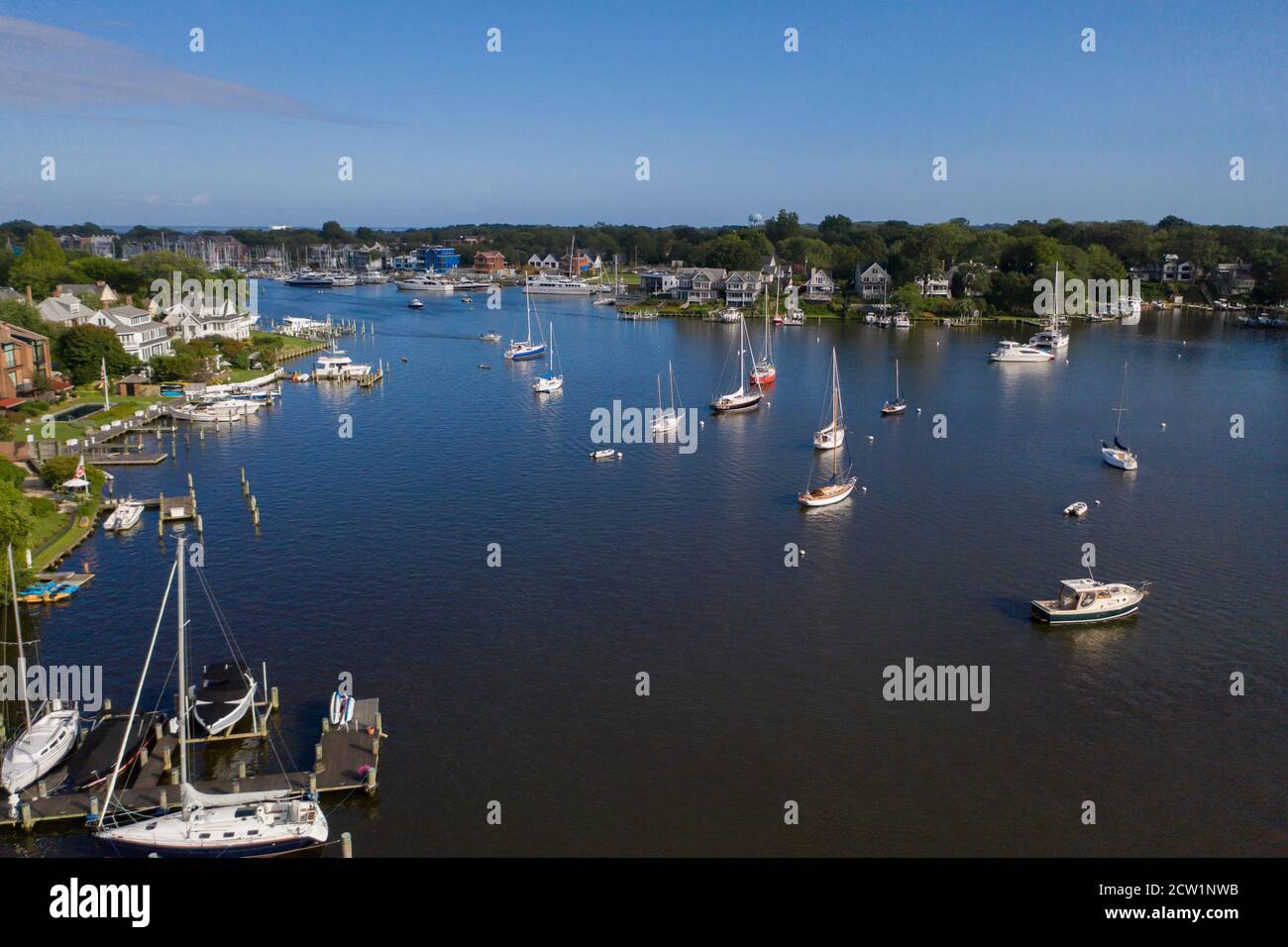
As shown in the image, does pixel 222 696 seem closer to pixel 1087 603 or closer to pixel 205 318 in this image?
pixel 1087 603

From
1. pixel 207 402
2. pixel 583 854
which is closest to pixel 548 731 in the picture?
pixel 583 854

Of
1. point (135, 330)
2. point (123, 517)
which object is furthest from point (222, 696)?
point (135, 330)

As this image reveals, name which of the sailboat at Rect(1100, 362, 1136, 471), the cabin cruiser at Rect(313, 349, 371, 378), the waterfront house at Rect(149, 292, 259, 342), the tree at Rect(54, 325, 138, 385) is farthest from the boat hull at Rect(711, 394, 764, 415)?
the waterfront house at Rect(149, 292, 259, 342)

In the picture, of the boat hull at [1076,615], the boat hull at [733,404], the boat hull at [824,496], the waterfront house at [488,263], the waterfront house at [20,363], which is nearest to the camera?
the boat hull at [1076,615]

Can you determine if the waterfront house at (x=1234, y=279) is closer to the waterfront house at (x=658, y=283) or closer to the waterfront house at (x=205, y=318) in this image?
the waterfront house at (x=658, y=283)

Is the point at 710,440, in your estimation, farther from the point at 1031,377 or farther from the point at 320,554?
the point at 1031,377

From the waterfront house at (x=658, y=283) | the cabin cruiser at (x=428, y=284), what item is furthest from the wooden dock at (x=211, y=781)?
the cabin cruiser at (x=428, y=284)

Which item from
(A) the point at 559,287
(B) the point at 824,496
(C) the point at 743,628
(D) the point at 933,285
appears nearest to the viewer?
(C) the point at 743,628
